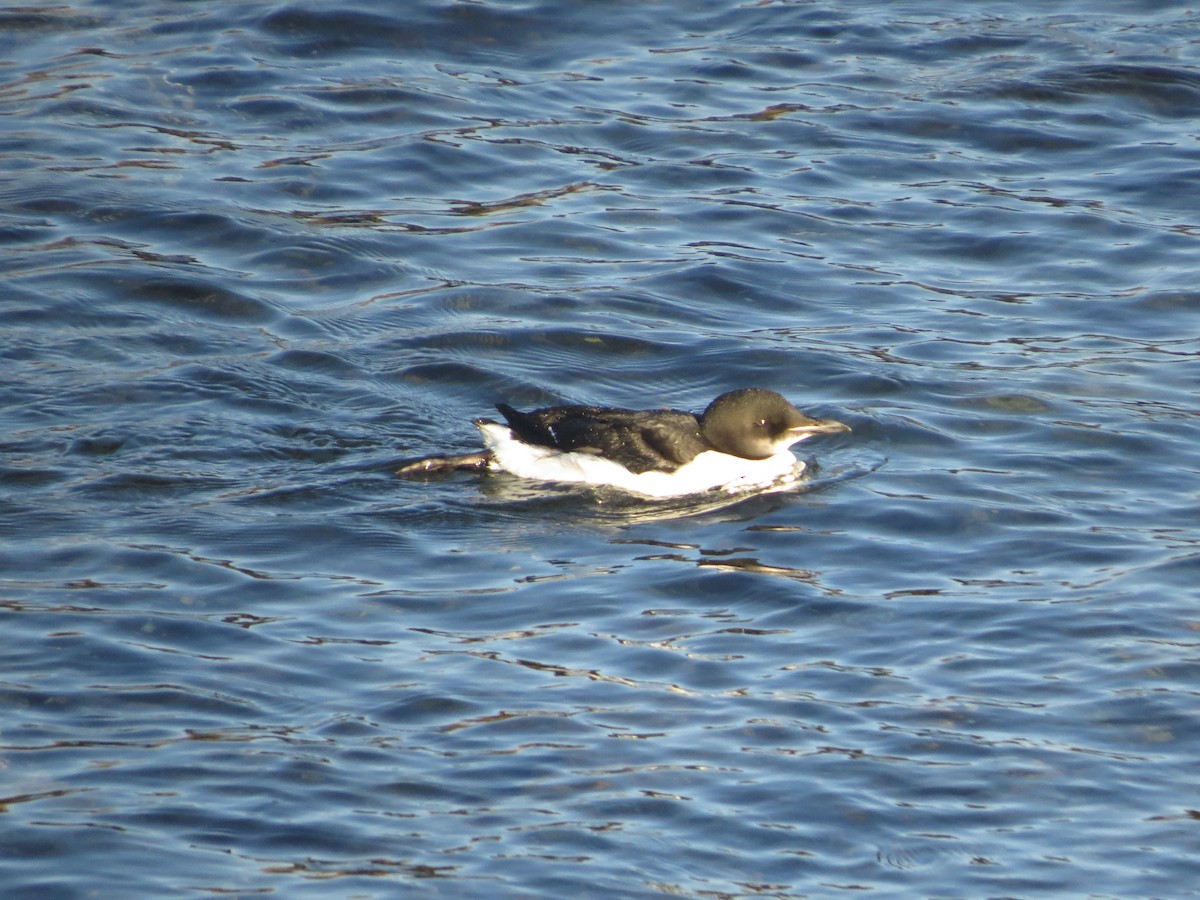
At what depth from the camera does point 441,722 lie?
289 inches

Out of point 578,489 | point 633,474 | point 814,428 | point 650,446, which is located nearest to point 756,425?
point 814,428

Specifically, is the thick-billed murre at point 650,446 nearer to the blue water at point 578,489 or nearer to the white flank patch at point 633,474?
the white flank patch at point 633,474

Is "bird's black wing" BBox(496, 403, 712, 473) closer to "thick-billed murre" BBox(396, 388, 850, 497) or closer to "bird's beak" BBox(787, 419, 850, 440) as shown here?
"thick-billed murre" BBox(396, 388, 850, 497)

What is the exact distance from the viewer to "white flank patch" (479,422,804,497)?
1018 cm

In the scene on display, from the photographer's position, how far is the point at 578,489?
10.2m

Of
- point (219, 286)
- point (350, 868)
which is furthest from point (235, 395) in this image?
point (350, 868)

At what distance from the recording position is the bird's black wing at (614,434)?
10.1 metres

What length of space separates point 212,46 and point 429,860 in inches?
464

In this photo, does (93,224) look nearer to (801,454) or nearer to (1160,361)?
(801,454)

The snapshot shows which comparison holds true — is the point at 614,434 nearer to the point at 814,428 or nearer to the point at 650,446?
the point at 650,446

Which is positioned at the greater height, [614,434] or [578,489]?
[614,434]

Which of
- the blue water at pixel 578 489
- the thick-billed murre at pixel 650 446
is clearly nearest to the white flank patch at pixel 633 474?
the thick-billed murre at pixel 650 446

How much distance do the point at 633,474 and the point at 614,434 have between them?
0.87ft

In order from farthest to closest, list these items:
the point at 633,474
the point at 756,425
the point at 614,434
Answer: the point at 756,425 < the point at 633,474 < the point at 614,434
